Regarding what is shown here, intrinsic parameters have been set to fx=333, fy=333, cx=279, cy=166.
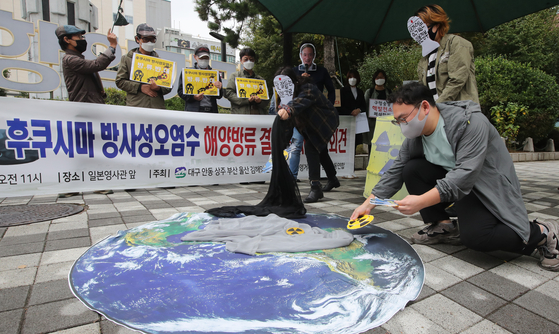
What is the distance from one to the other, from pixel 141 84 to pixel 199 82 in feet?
2.60

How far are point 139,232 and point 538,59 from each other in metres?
22.1

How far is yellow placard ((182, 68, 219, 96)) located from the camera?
4.77m

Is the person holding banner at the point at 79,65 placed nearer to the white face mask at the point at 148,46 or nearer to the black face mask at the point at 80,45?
the black face mask at the point at 80,45

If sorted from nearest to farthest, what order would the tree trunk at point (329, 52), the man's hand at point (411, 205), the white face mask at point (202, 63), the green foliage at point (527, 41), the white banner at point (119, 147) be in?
the man's hand at point (411, 205) → the white banner at point (119, 147) → the white face mask at point (202, 63) → the tree trunk at point (329, 52) → the green foliage at point (527, 41)

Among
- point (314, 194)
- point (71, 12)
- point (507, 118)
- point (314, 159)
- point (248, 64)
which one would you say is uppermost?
point (71, 12)

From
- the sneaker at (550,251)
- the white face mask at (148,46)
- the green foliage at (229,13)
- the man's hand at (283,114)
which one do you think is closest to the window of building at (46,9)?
the green foliage at (229,13)

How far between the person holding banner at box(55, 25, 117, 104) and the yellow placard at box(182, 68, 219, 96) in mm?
969

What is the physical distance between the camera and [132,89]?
449 cm

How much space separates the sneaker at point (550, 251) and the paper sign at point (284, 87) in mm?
2421

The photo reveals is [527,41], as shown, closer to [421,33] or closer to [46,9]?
[421,33]

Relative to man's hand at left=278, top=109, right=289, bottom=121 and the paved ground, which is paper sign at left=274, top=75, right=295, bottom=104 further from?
the paved ground

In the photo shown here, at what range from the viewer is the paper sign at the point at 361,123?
5.51 meters

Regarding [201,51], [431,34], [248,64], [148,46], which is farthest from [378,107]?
[148,46]

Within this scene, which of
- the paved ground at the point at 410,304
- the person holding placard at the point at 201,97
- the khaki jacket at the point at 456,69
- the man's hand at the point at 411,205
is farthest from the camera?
the person holding placard at the point at 201,97
